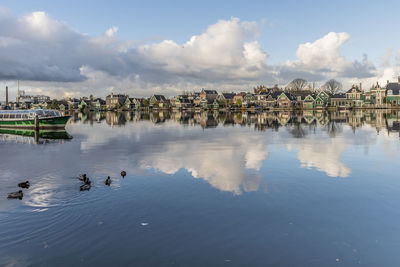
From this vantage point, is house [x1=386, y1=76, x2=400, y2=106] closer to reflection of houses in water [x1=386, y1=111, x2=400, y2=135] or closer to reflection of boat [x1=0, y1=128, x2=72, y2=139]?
reflection of houses in water [x1=386, y1=111, x2=400, y2=135]

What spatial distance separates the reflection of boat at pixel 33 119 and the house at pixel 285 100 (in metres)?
112

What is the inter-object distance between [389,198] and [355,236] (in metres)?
5.50

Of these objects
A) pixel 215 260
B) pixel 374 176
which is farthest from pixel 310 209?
pixel 374 176

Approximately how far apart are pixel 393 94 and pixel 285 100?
4454cm

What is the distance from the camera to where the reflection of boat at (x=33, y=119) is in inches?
2180

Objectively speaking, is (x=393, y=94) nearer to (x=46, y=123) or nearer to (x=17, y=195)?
(x=46, y=123)

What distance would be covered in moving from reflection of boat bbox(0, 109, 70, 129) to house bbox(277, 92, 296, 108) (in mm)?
111922

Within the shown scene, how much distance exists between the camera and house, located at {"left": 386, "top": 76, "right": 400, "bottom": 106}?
427ft

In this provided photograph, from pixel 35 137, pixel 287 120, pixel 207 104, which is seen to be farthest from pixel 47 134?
pixel 207 104

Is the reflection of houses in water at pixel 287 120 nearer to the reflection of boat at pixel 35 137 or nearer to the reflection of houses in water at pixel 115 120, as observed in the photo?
the reflection of houses in water at pixel 115 120

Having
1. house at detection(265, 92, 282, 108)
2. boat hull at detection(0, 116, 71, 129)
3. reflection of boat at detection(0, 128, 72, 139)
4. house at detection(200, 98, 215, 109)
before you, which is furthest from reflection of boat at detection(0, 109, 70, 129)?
house at detection(200, 98, 215, 109)

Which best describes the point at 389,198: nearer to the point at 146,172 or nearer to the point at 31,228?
the point at 146,172

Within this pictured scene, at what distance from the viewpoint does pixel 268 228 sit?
11453 mm

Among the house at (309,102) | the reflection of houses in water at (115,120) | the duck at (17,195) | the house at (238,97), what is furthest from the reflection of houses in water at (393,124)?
the house at (238,97)
